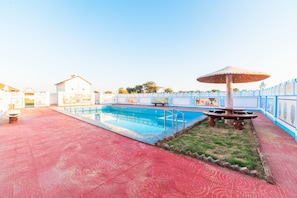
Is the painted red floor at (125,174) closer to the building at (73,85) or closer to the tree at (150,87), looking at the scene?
the building at (73,85)

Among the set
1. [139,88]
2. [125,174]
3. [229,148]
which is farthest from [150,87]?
[125,174]

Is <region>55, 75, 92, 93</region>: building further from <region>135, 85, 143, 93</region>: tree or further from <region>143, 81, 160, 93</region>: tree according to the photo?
<region>143, 81, 160, 93</region>: tree

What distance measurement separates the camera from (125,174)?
2316mm

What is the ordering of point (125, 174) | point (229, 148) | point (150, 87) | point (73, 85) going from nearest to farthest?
point (125, 174), point (229, 148), point (73, 85), point (150, 87)

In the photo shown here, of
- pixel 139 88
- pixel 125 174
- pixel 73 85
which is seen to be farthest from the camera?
pixel 139 88

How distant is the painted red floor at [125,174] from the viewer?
6.18ft

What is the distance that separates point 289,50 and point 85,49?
19469mm

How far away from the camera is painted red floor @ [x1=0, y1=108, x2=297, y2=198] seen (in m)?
1.88

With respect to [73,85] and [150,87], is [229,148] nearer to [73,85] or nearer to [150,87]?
[73,85]

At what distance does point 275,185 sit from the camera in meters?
2.00

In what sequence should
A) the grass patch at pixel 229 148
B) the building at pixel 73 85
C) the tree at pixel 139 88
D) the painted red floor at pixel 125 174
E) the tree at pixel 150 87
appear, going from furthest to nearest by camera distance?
1. the tree at pixel 139 88
2. the tree at pixel 150 87
3. the building at pixel 73 85
4. the grass patch at pixel 229 148
5. the painted red floor at pixel 125 174

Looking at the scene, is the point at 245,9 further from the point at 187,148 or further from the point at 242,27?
the point at 187,148

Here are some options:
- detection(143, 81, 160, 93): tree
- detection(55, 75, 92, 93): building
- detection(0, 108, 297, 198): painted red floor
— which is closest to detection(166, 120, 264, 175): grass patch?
detection(0, 108, 297, 198): painted red floor

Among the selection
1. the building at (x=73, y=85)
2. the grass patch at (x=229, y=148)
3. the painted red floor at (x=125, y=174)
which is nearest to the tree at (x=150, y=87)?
the building at (x=73, y=85)
